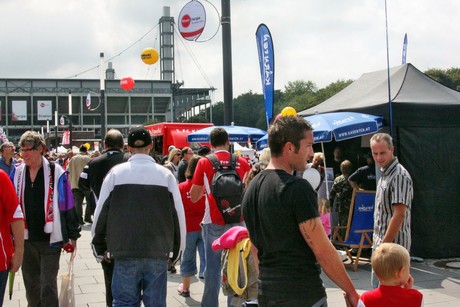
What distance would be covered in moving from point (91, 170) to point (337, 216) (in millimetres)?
4705

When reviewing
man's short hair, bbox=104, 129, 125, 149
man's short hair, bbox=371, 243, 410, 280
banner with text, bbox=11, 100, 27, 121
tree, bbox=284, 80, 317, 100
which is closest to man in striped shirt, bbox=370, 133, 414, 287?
man's short hair, bbox=371, 243, 410, 280

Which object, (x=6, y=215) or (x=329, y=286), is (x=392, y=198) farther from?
(x=329, y=286)

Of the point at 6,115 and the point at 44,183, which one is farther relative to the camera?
the point at 6,115

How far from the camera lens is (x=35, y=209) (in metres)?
4.60

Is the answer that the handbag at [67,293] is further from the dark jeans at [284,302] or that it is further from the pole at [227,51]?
the pole at [227,51]

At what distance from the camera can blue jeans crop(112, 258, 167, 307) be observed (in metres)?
3.64

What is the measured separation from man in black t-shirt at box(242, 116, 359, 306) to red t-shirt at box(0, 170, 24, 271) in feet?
6.05

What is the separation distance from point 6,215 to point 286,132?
7.05 feet

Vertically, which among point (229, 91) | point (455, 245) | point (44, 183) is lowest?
point (455, 245)

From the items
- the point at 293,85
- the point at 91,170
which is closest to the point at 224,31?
the point at 91,170

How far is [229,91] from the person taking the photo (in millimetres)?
9133

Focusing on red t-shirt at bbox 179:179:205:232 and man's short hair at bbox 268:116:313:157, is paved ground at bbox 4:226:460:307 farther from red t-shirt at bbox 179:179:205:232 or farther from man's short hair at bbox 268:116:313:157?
man's short hair at bbox 268:116:313:157

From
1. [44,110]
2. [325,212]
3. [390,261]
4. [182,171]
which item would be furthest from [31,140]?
[44,110]

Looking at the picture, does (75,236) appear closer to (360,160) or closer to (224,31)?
(224,31)
